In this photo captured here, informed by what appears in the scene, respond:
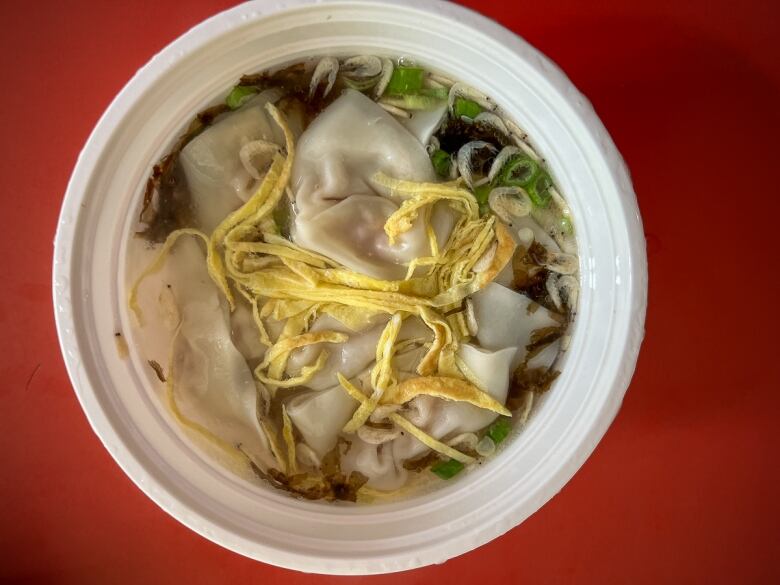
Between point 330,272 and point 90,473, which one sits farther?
point 90,473

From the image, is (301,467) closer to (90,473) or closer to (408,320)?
(408,320)

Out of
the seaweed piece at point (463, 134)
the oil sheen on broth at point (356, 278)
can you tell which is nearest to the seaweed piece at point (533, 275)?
the oil sheen on broth at point (356, 278)

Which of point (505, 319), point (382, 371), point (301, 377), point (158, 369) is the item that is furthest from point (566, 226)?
point (158, 369)

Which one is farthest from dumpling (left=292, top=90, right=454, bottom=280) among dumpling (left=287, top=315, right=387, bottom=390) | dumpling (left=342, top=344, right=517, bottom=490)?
dumpling (left=342, top=344, right=517, bottom=490)

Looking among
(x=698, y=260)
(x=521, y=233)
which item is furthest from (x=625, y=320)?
(x=698, y=260)

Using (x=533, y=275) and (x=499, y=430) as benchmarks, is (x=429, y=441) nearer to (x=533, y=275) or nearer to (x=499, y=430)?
(x=499, y=430)

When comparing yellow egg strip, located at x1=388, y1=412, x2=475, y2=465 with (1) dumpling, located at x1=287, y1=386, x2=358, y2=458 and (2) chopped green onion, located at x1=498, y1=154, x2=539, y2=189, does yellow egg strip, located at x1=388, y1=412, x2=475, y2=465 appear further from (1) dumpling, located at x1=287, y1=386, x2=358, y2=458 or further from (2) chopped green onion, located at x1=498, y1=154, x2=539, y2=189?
(2) chopped green onion, located at x1=498, y1=154, x2=539, y2=189

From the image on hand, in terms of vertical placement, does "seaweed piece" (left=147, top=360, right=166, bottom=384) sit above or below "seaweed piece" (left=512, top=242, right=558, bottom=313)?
below
